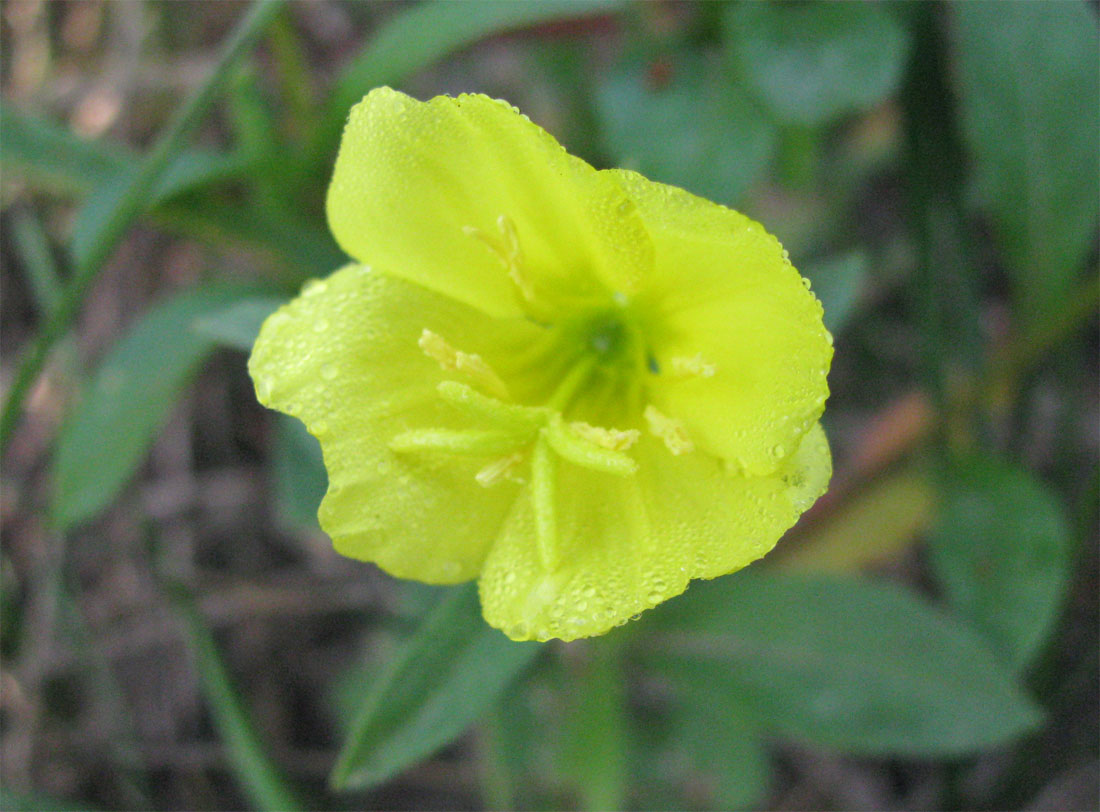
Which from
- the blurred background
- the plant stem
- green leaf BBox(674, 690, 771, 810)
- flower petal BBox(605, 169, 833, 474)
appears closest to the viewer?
flower petal BBox(605, 169, 833, 474)

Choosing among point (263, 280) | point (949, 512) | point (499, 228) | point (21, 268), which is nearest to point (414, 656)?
point (499, 228)

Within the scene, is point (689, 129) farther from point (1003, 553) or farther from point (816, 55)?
point (1003, 553)

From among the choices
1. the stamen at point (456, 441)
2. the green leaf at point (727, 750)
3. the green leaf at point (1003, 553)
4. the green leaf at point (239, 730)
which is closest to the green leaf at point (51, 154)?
the green leaf at point (239, 730)

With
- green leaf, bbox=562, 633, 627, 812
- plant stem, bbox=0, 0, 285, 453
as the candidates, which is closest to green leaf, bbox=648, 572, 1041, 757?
green leaf, bbox=562, 633, 627, 812

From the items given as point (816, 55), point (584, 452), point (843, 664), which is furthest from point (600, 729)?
point (816, 55)

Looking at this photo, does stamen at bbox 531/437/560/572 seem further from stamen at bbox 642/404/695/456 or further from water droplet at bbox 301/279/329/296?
water droplet at bbox 301/279/329/296

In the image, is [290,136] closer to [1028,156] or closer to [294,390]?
[294,390]

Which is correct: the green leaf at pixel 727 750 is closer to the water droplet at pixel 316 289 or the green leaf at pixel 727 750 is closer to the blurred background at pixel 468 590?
the blurred background at pixel 468 590
